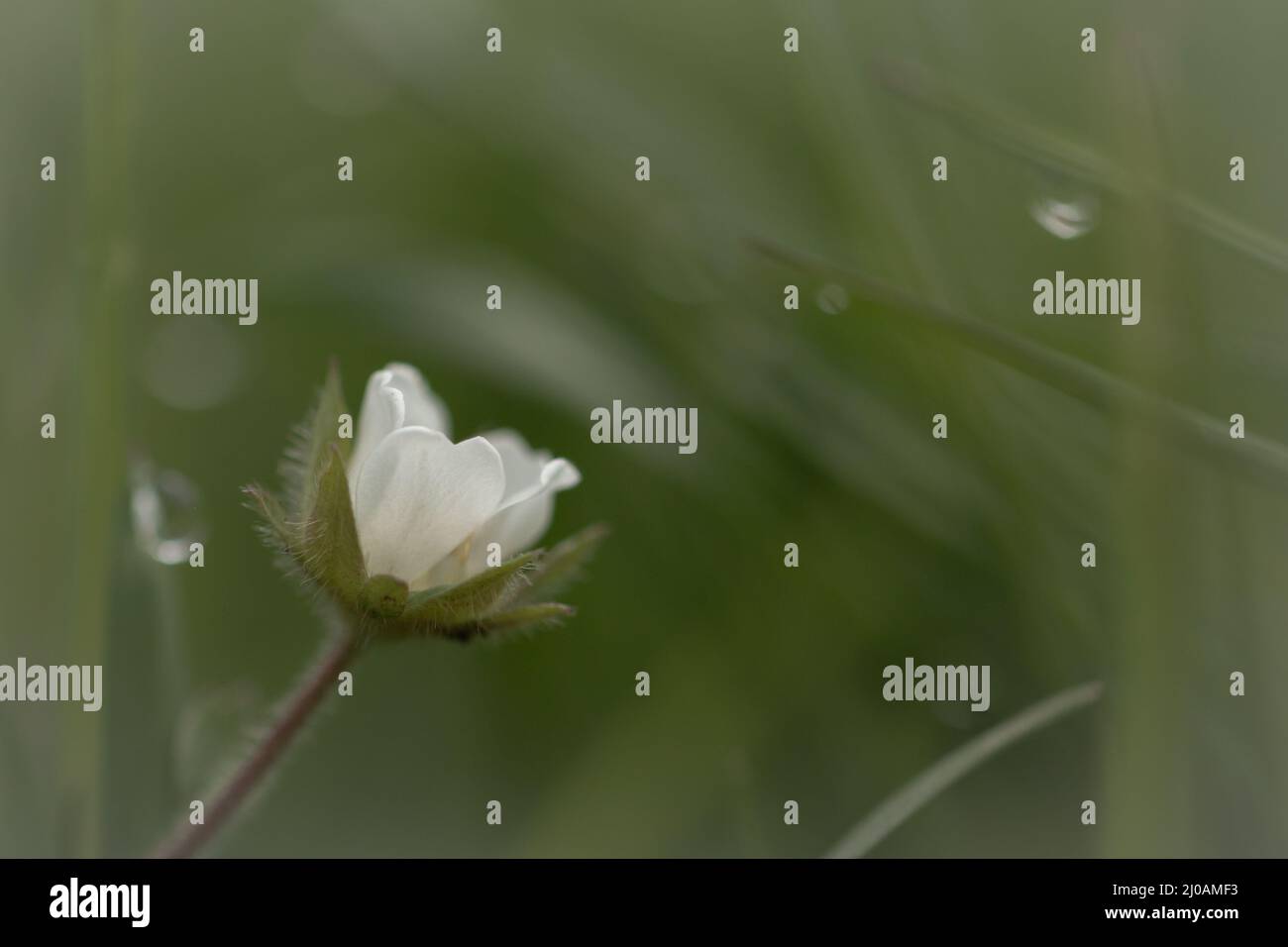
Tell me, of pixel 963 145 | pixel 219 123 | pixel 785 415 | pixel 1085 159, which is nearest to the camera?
pixel 1085 159

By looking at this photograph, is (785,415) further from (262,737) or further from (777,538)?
(262,737)

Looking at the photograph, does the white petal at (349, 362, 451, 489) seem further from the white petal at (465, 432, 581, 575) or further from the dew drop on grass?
the dew drop on grass

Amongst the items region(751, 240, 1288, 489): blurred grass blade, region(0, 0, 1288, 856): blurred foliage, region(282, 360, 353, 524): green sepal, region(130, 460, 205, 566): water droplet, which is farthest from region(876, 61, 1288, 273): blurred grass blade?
region(130, 460, 205, 566): water droplet

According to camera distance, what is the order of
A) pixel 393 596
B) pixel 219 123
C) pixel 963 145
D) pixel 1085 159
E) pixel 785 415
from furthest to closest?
1. pixel 219 123
2. pixel 963 145
3. pixel 785 415
4. pixel 1085 159
5. pixel 393 596

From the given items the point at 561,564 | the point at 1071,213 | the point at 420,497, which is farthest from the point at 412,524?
the point at 1071,213

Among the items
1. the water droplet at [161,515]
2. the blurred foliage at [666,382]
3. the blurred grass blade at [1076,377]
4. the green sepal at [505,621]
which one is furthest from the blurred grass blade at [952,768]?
the water droplet at [161,515]

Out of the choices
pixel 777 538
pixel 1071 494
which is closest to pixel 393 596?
pixel 777 538
